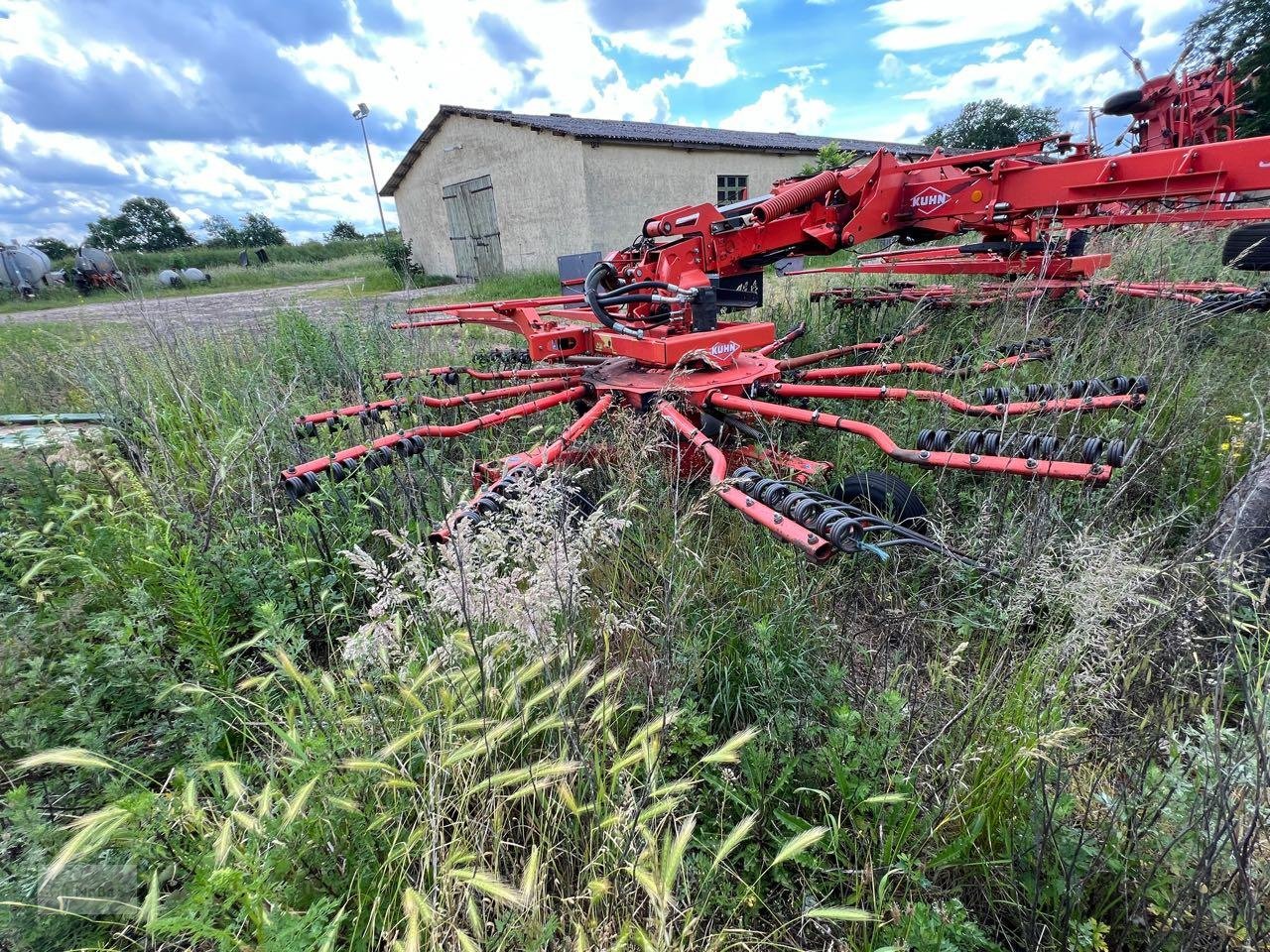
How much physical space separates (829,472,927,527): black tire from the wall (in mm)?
13343

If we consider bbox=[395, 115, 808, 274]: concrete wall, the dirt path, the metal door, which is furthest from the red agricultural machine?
the metal door

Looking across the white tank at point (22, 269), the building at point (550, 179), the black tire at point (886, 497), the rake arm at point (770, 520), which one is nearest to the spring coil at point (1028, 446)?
the black tire at point (886, 497)

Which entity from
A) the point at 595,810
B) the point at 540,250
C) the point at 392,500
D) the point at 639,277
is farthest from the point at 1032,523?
the point at 540,250

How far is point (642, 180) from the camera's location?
1487cm

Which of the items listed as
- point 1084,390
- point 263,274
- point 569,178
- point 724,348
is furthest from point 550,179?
point 263,274

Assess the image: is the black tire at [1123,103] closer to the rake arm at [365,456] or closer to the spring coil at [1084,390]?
the spring coil at [1084,390]

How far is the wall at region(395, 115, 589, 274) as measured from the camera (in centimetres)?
1402

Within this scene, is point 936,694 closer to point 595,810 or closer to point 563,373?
point 595,810

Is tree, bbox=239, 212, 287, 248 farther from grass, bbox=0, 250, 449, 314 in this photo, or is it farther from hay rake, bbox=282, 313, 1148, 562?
hay rake, bbox=282, 313, 1148, 562

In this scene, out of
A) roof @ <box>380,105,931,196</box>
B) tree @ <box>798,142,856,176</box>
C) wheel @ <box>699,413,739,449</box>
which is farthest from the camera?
tree @ <box>798,142,856,176</box>

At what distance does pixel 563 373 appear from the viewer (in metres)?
3.73

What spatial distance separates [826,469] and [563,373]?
1.90m

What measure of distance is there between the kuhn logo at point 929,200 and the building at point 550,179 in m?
10.9

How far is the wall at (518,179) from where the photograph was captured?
46.0 feet
